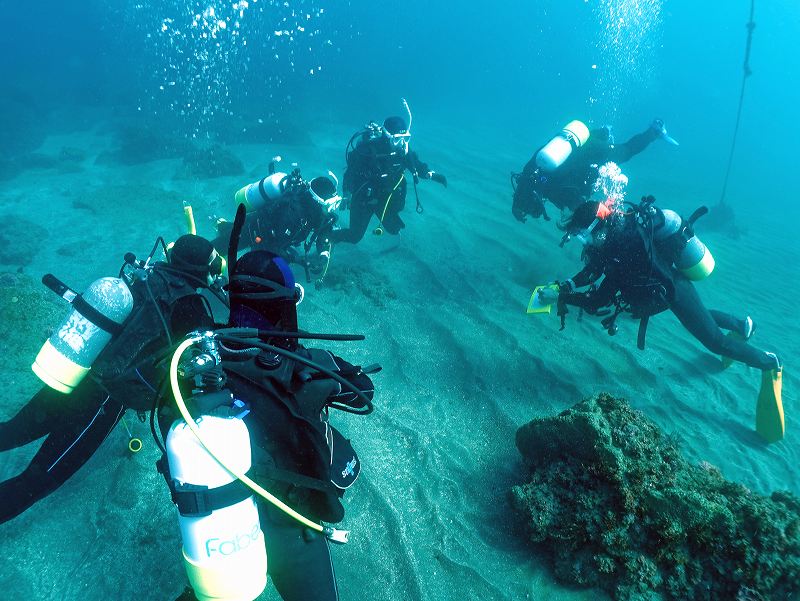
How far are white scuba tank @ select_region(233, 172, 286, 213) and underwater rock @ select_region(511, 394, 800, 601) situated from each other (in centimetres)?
486

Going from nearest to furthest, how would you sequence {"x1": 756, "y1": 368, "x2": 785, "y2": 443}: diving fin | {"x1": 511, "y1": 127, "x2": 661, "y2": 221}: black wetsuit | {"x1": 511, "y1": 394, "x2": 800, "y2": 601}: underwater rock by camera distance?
{"x1": 511, "y1": 394, "x2": 800, "y2": 601}: underwater rock, {"x1": 756, "y1": 368, "x2": 785, "y2": 443}: diving fin, {"x1": 511, "y1": 127, "x2": 661, "y2": 221}: black wetsuit

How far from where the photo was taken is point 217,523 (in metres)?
1.53

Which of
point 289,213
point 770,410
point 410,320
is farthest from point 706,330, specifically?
point 289,213

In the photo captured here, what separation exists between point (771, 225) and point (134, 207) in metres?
24.1

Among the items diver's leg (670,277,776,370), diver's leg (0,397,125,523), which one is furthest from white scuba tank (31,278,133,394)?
diver's leg (670,277,776,370)

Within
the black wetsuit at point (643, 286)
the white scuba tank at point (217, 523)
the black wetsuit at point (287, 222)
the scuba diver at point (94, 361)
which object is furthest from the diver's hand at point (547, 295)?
the white scuba tank at point (217, 523)

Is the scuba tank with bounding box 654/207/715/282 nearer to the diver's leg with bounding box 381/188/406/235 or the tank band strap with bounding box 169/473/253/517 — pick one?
the diver's leg with bounding box 381/188/406/235

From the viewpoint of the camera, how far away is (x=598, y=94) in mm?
66000

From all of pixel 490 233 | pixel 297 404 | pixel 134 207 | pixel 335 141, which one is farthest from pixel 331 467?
pixel 335 141

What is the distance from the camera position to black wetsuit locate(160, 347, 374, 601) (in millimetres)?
1778

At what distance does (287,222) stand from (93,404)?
3430 millimetres

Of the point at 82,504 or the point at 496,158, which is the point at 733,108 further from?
the point at 82,504

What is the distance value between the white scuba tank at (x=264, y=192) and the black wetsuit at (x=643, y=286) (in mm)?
4348

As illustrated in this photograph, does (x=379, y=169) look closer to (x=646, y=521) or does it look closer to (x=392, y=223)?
(x=392, y=223)
